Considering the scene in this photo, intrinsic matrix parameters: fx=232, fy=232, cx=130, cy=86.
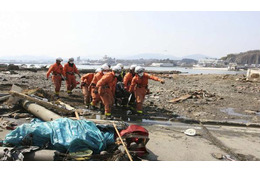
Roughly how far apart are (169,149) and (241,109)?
698cm

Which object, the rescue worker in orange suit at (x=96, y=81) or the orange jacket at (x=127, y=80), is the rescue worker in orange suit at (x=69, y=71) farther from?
the orange jacket at (x=127, y=80)

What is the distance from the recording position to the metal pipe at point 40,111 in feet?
20.4

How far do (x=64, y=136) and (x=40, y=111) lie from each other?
2.81 meters

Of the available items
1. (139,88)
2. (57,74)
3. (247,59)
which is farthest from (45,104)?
(247,59)

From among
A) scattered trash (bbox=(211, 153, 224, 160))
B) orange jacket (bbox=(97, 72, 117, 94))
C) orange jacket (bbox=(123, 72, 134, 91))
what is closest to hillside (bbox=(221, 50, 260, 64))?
orange jacket (bbox=(123, 72, 134, 91))

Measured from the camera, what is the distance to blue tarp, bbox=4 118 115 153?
13.5 ft

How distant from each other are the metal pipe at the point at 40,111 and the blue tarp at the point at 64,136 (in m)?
1.72

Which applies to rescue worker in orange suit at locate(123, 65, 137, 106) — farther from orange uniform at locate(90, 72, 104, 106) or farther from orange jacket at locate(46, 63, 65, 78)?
orange jacket at locate(46, 63, 65, 78)

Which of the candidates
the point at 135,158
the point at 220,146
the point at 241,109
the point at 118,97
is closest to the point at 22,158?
the point at 135,158

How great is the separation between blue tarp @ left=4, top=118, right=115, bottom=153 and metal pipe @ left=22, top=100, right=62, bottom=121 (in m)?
1.72

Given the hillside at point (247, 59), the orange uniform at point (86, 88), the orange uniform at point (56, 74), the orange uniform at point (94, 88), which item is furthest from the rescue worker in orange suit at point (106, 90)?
the hillside at point (247, 59)

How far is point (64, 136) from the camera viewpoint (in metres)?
4.27

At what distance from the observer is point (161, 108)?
32.2 ft

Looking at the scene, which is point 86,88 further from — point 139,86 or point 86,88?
point 139,86
